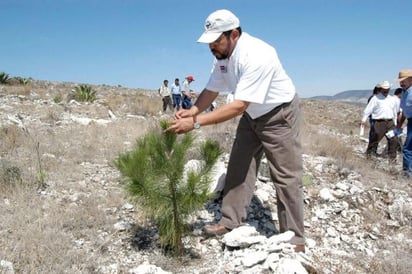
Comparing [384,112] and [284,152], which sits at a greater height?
[384,112]

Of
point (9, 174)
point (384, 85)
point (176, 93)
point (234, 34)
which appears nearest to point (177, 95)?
point (176, 93)

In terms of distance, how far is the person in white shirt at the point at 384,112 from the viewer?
6.31 m

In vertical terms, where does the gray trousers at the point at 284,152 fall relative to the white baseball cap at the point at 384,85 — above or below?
below

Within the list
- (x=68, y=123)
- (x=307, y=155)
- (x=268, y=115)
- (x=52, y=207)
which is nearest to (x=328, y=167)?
(x=307, y=155)

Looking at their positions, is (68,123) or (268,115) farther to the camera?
(68,123)

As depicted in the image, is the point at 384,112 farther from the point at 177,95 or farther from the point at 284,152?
the point at 177,95

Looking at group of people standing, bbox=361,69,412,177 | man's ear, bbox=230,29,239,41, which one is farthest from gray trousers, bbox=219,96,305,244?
group of people standing, bbox=361,69,412,177

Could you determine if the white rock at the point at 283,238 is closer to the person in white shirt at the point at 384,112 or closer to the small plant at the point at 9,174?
the small plant at the point at 9,174

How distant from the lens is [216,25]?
7.88 feet

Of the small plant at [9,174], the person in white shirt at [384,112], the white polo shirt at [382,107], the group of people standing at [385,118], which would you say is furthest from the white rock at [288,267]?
the white polo shirt at [382,107]

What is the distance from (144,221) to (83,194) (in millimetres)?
881

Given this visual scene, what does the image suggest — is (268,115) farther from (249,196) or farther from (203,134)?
(203,134)

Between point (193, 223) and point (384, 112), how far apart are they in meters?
4.44

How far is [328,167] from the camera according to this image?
16.7ft
